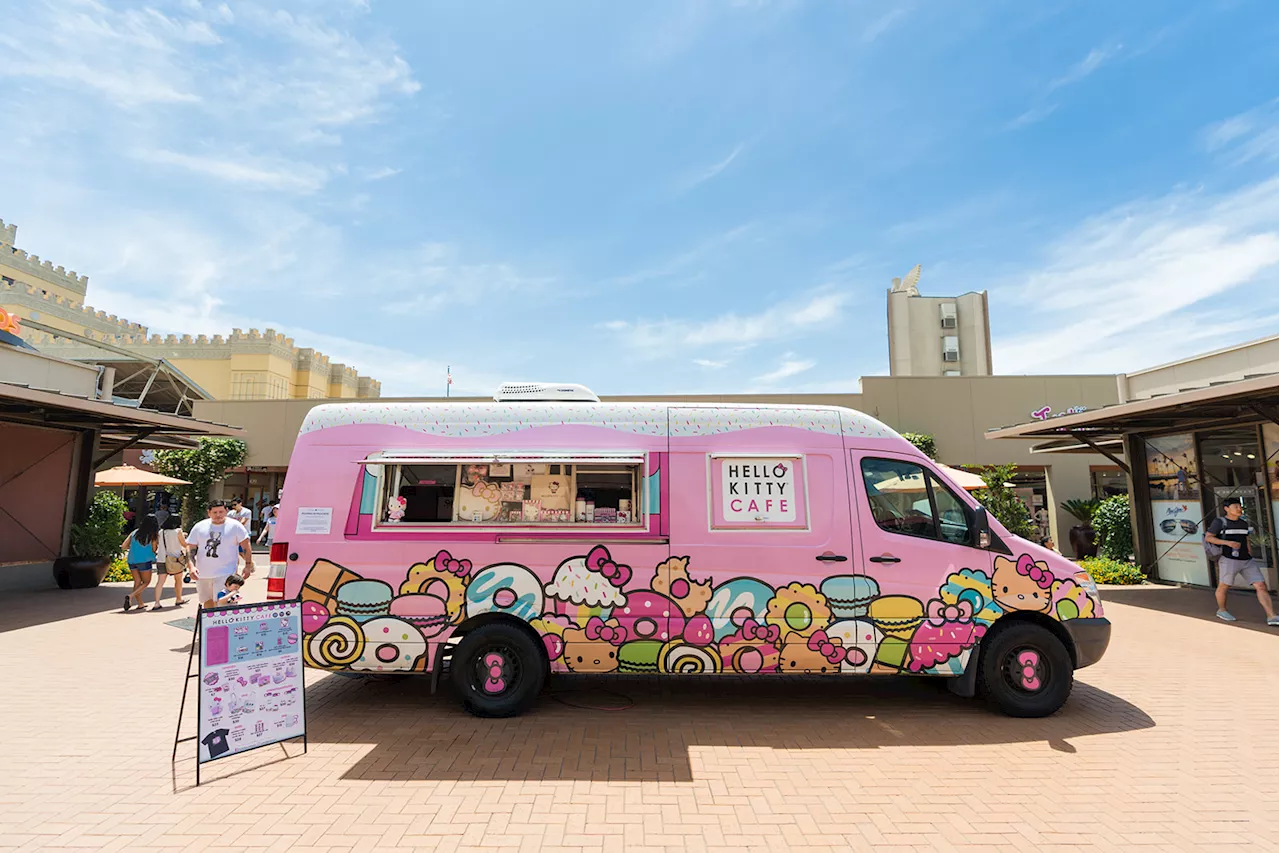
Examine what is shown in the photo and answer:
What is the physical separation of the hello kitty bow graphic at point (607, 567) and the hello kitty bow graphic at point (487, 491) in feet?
3.16

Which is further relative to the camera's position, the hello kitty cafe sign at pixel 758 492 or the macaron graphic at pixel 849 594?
the hello kitty cafe sign at pixel 758 492

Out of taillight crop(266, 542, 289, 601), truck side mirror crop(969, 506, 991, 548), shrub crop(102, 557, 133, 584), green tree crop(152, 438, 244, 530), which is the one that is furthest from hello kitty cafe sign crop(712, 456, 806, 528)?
green tree crop(152, 438, 244, 530)

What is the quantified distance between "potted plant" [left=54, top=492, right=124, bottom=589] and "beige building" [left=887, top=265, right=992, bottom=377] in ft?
149

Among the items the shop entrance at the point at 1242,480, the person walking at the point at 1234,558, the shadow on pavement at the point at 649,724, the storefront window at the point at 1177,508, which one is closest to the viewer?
the shadow on pavement at the point at 649,724

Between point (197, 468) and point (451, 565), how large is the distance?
67.6 ft

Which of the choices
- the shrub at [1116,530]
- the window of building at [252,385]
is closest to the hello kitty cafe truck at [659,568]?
the shrub at [1116,530]

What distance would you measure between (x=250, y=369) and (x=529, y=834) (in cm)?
3891

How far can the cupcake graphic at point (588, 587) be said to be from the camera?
5.13m

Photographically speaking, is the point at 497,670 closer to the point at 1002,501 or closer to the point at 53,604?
the point at 53,604

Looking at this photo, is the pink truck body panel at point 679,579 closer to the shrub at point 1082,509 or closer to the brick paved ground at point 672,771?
the brick paved ground at point 672,771

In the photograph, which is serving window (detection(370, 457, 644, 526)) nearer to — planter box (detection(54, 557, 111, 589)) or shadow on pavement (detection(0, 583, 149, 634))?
shadow on pavement (detection(0, 583, 149, 634))

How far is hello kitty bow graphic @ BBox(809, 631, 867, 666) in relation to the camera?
5.12 meters

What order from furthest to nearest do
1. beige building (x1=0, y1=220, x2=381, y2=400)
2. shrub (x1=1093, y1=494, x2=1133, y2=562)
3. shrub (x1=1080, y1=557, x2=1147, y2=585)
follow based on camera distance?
beige building (x1=0, y1=220, x2=381, y2=400), shrub (x1=1093, y1=494, x2=1133, y2=562), shrub (x1=1080, y1=557, x2=1147, y2=585)

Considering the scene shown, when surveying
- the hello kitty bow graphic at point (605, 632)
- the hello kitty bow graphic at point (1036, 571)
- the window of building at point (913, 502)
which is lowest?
the hello kitty bow graphic at point (605, 632)
